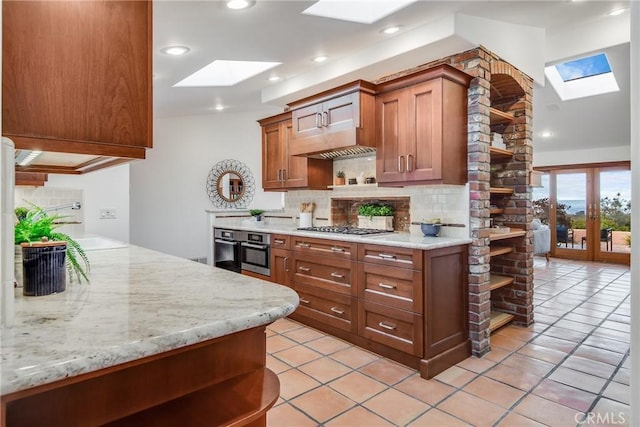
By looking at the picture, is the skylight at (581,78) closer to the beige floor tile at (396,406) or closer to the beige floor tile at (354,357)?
the beige floor tile at (354,357)

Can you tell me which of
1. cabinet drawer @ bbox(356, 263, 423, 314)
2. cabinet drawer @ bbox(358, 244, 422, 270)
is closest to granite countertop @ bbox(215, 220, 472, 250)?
cabinet drawer @ bbox(358, 244, 422, 270)

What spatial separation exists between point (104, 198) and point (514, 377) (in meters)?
4.07

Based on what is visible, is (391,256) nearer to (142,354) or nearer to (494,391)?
(494,391)

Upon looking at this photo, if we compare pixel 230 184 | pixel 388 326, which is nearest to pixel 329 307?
pixel 388 326

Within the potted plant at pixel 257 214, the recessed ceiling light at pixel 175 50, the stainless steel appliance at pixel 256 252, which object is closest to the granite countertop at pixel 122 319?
the recessed ceiling light at pixel 175 50

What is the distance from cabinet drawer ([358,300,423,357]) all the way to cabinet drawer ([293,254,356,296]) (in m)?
0.22

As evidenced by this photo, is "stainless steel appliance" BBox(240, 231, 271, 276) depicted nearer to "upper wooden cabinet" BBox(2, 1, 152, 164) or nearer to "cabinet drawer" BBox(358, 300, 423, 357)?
"cabinet drawer" BBox(358, 300, 423, 357)

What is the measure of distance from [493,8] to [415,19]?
588 millimetres

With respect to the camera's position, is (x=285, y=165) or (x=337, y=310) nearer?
(x=337, y=310)

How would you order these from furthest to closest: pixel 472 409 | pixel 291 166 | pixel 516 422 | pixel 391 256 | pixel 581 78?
Result: pixel 581 78 < pixel 291 166 < pixel 391 256 < pixel 472 409 < pixel 516 422

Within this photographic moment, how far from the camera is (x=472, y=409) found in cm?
216

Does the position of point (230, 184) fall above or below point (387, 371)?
above

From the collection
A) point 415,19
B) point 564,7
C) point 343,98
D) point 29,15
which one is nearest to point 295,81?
point 343,98

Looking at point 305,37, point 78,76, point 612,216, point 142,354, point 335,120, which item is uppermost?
point 305,37
